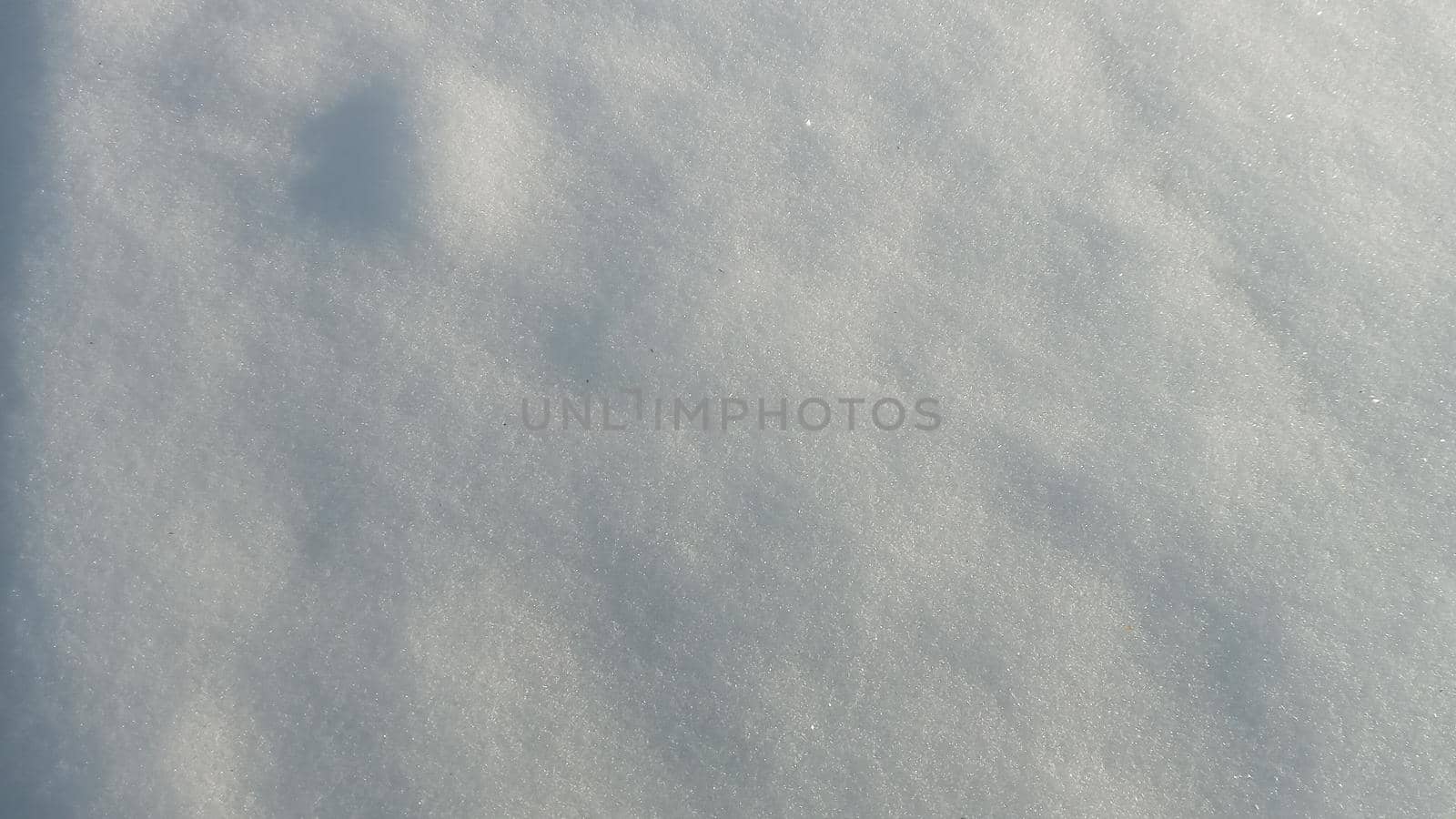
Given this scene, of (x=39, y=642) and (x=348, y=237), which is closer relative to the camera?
(x=39, y=642)

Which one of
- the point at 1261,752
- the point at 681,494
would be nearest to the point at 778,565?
the point at 681,494

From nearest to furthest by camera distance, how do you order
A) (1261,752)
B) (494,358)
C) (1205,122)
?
(1261,752)
(494,358)
(1205,122)

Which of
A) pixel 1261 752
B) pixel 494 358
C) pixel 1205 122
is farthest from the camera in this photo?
pixel 1205 122

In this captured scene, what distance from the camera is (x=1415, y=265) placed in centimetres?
115

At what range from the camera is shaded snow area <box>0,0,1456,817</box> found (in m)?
0.98

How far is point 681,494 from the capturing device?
1.06m

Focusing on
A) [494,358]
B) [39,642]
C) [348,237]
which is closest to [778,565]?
[494,358]

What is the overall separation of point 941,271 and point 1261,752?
0.66 meters

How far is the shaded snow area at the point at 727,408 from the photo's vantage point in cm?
98

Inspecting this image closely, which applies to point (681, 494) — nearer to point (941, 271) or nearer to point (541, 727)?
point (541, 727)

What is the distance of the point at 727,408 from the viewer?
110 centimetres

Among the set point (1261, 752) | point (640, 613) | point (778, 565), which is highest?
point (1261, 752)

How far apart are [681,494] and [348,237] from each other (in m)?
0.56

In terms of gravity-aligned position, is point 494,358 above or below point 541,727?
above
